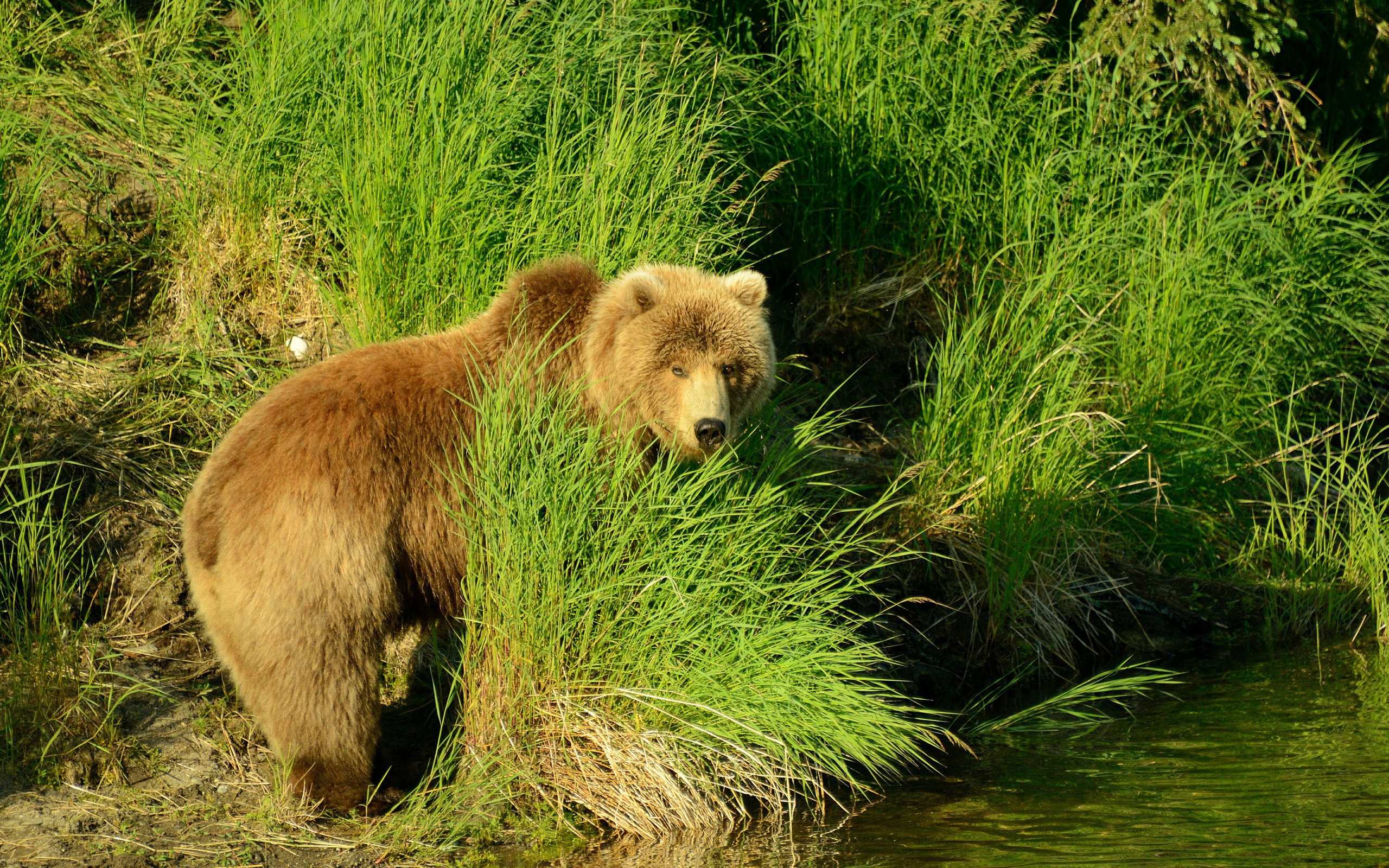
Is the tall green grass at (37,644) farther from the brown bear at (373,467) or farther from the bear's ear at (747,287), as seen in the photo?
the bear's ear at (747,287)

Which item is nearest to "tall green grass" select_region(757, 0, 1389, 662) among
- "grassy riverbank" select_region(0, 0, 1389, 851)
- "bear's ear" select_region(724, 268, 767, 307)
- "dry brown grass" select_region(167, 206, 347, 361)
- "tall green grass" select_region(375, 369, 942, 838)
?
"grassy riverbank" select_region(0, 0, 1389, 851)

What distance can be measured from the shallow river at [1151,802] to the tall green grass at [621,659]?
0.76ft

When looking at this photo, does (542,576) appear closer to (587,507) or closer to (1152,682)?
(587,507)

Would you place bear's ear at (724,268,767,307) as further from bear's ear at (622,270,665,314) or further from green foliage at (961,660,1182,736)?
green foliage at (961,660,1182,736)

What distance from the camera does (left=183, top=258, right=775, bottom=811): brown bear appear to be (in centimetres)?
420

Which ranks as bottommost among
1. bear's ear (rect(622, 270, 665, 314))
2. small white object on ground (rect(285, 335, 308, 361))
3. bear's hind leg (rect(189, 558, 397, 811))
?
bear's hind leg (rect(189, 558, 397, 811))

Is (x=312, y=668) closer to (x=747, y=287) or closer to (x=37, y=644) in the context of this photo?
(x=37, y=644)

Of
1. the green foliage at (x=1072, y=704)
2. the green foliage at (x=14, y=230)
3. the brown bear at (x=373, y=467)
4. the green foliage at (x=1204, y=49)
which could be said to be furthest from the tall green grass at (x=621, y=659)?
the green foliage at (x=1204, y=49)

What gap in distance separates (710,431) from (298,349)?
7.97 ft

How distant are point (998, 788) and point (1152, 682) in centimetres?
195

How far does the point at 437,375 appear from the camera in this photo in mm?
4719

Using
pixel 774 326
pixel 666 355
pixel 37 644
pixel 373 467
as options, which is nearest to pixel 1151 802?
pixel 666 355

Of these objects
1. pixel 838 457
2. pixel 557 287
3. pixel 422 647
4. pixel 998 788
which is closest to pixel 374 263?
pixel 557 287

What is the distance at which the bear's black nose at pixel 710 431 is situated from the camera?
4750mm
